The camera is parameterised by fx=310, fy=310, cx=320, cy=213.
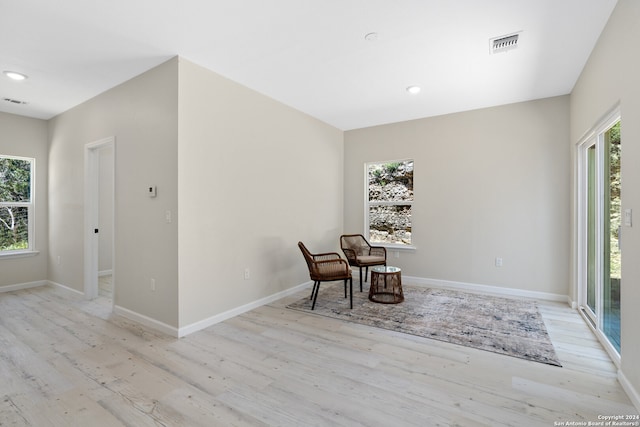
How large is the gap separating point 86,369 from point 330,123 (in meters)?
4.52

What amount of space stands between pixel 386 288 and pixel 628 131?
10.1 ft

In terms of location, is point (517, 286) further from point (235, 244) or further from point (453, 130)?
point (235, 244)

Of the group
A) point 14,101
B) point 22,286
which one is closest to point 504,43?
point 14,101

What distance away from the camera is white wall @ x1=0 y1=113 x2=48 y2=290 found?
4.59 m

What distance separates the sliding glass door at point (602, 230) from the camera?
2.56 metres

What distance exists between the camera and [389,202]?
5402 mm

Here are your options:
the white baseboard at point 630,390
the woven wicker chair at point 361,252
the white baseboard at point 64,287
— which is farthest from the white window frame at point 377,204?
the white baseboard at point 64,287

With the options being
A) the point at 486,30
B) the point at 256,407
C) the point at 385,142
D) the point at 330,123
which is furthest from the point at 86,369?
the point at 385,142

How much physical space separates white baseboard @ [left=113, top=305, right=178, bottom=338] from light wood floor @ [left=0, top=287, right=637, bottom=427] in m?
Result: 0.09

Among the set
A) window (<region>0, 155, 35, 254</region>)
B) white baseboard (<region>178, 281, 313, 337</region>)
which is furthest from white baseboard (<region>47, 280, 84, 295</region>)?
white baseboard (<region>178, 281, 313, 337</region>)

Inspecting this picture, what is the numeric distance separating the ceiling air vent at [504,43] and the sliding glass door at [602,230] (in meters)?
1.01

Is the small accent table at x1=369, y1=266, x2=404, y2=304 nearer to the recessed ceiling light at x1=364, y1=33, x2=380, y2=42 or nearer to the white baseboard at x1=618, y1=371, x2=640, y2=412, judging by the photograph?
the white baseboard at x1=618, y1=371, x2=640, y2=412

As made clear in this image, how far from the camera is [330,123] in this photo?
17.6ft

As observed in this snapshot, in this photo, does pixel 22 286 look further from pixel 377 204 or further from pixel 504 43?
pixel 504 43
